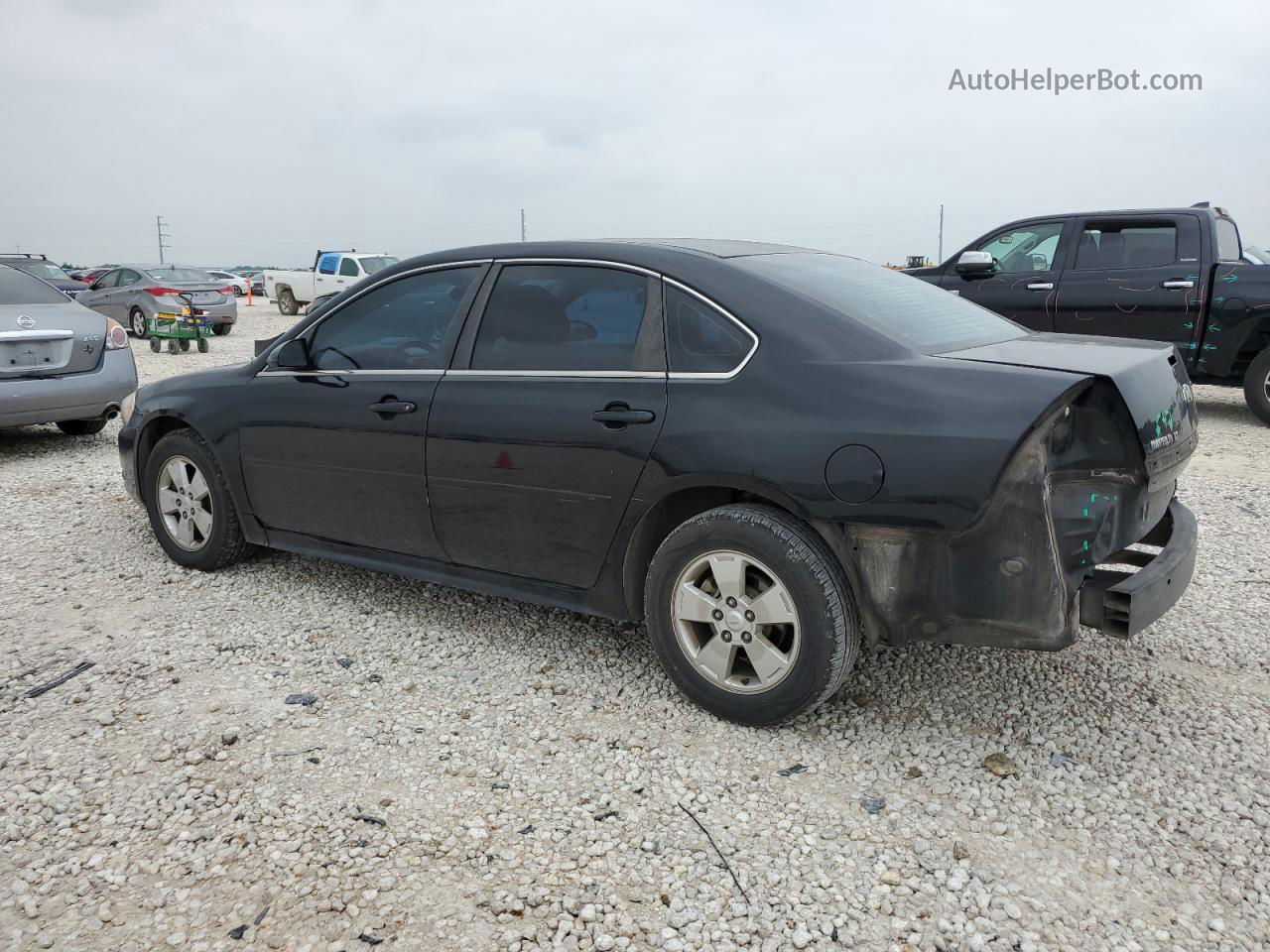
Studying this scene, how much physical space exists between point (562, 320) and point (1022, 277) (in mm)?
6875

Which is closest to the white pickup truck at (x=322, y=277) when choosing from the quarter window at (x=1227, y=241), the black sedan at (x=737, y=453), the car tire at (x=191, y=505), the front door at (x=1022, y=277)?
the front door at (x=1022, y=277)

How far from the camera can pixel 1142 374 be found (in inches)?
115

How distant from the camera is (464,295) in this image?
384 centimetres

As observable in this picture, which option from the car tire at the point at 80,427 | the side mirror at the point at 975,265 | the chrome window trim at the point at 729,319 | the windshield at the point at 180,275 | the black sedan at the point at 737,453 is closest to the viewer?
the black sedan at the point at 737,453

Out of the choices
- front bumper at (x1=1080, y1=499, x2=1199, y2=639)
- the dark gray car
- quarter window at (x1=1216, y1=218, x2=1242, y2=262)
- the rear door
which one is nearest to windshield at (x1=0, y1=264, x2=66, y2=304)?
the dark gray car

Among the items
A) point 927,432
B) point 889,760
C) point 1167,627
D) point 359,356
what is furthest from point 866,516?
point 359,356

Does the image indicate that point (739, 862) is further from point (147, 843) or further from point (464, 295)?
point (464, 295)

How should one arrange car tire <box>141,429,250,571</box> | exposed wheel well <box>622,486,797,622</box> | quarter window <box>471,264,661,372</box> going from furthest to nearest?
car tire <box>141,429,250,571</box> → quarter window <box>471,264,661,372</box> → exposed wheel well <box>622,486,797,622</box>

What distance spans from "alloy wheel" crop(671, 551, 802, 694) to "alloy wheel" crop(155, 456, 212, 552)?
8.56 ft

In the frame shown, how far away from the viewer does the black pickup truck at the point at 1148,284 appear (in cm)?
834

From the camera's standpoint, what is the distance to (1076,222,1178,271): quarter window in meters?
8.65

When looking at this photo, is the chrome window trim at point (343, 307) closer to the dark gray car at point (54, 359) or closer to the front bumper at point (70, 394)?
the dark gray car at point (54, 359)

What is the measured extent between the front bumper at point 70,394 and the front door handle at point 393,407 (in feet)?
15.8

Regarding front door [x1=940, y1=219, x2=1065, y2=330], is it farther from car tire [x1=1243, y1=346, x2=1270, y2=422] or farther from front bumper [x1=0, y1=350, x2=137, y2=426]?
front bumper [x1=0, y1=350, x2=137, y2=426]
